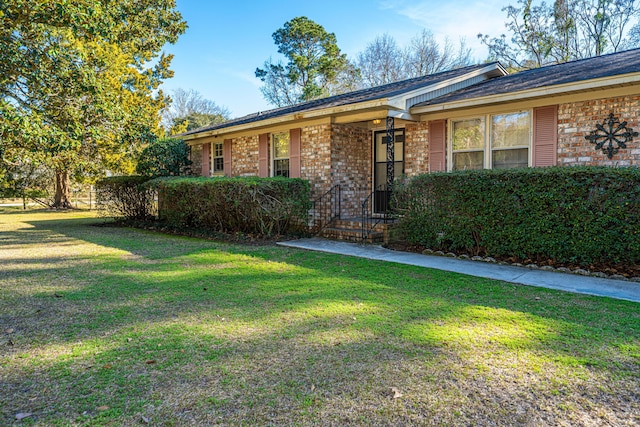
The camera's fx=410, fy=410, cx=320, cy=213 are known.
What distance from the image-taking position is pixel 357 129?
10.7 metres

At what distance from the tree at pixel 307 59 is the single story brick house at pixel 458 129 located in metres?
20.5

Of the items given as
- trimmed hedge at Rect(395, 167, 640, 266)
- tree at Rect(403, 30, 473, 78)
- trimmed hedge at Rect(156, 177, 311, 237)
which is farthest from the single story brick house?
tree at Rect(403, 30, 473, 78)

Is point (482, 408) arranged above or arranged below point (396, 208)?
below

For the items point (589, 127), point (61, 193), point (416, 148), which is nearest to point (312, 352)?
point (589, 127)

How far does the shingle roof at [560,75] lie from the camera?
23.5 feet

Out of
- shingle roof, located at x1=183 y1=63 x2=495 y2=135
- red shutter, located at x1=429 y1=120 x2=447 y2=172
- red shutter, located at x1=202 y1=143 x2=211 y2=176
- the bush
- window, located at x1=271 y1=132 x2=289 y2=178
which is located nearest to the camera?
red shutter, located at x1=429 y1=120 x2=447 y2=172

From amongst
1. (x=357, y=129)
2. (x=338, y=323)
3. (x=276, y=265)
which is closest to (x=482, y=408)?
(x=338, y=323)

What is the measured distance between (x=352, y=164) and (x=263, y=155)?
10.1 ft

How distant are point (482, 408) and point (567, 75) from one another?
7.86 metres

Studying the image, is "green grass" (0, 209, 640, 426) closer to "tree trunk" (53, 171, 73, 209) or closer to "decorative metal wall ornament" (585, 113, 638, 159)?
"decorative metal wall ornament" (585, 113, 638, 159)

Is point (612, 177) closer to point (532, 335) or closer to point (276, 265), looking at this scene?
point (532, 335)

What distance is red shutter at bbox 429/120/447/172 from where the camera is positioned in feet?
29.7

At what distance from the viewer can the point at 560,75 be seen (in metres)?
8.25

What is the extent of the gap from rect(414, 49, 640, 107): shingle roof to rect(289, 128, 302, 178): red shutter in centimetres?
346
